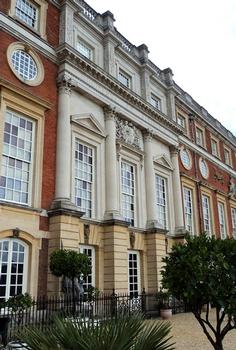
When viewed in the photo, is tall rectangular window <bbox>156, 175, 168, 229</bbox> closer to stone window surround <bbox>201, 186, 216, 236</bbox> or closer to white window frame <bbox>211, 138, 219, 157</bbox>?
stone window surround <bbox>201, 186, 216, 236</bbox>

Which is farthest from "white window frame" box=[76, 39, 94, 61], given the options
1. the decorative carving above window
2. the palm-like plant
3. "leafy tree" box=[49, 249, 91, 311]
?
the palm-like plant

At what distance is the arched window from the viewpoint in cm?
1286

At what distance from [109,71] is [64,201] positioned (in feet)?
29.0

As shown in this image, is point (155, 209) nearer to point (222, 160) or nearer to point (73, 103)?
point (73, 103)

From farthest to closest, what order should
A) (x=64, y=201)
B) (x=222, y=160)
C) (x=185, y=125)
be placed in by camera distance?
(x=222, y=160) < (x=185, y=125) < (x=64, y=201)

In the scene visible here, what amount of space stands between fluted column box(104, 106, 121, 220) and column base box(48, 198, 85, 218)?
2.92 m

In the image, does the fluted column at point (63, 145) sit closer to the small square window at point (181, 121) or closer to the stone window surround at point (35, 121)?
the stone window surround at point (35, 121)

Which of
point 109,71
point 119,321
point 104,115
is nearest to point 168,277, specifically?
point 119,321

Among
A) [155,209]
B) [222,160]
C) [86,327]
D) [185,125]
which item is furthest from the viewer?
[222,160]

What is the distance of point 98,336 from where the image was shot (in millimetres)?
3916

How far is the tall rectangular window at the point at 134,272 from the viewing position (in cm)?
1920

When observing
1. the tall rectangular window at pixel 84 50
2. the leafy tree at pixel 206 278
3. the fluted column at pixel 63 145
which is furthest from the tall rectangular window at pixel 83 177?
the leafy tree at pixel 206 278

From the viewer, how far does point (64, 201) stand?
15109 millimetres

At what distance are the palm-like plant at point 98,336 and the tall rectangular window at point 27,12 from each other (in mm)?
15417
